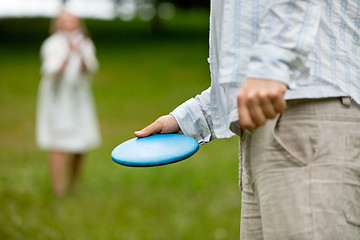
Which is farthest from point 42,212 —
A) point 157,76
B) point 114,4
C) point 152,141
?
point 114,4

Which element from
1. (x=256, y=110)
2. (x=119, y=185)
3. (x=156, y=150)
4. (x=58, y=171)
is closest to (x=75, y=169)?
(x=58, y=171)

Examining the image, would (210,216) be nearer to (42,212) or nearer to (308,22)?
(42,212)

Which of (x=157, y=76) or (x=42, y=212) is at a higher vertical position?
(x=42, y=212)

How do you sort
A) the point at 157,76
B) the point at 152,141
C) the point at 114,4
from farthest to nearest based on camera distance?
the point at 114,4 → the point at 157,76 → the point at 152,141

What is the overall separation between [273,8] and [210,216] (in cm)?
394

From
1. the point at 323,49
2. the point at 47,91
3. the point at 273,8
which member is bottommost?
the point at 47,91

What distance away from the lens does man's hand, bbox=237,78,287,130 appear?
151 centimetres

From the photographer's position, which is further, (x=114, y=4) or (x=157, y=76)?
(x=114, y=4)

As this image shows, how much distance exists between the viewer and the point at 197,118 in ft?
6.79

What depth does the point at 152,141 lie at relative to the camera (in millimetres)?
2029

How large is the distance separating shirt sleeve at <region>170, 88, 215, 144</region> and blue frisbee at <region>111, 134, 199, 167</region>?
76 millimetres

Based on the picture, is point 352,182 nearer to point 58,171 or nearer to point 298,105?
point 298,105

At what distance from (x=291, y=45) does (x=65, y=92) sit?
5698mm

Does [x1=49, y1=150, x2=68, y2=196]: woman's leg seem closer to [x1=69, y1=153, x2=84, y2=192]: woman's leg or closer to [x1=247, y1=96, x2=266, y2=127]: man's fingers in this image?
[x1=69, y1=153, x2=84, y2=192]: woman's leg
